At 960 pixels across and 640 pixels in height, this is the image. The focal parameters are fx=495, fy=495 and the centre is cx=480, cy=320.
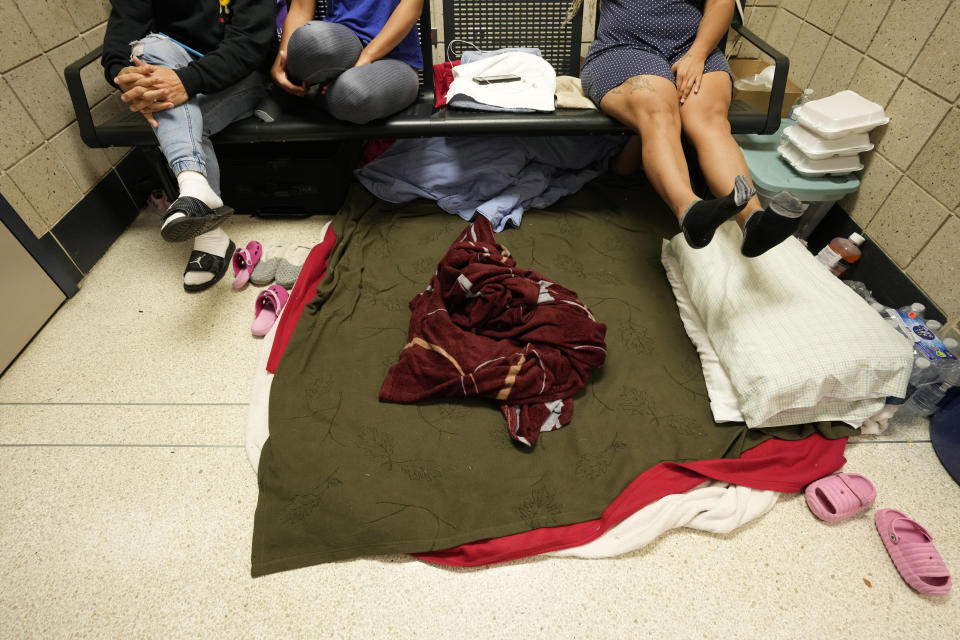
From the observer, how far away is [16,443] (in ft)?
3.84

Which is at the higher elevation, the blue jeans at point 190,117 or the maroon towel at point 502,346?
the blue jeans at point 190,117

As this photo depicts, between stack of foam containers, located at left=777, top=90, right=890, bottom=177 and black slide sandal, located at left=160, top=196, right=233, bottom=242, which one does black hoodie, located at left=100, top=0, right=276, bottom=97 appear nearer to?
black slide sandal, located at left=160, top=196, right=233, bottom=242

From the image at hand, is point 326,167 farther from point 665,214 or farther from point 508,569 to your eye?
point 508,569

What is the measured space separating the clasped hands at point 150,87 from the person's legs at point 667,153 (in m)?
1.22

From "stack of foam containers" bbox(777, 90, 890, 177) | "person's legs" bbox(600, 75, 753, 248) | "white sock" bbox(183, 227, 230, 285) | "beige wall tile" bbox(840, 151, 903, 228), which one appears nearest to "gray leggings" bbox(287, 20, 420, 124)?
"white sock" bbox(183, 227, 230, 285)

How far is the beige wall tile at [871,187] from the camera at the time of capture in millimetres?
1367

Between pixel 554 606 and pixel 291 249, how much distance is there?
4.23ft

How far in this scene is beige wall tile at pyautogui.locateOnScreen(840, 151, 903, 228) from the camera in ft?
4.49

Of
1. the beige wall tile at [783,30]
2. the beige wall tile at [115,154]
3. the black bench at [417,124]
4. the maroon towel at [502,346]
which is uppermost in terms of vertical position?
the beige wall tile at [783,30]

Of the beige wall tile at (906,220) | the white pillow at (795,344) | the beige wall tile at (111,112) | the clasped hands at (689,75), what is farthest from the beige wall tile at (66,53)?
the beige wall tile at (906,220)

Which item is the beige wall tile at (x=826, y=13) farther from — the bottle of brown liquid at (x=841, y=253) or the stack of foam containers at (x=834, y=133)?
the bottle of brown liquid at (x=841, y=253)

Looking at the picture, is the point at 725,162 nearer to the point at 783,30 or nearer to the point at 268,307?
the point at 783,30

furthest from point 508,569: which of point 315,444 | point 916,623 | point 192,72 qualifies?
point 192,72

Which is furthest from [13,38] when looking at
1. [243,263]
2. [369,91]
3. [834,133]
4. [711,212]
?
[834,133]
